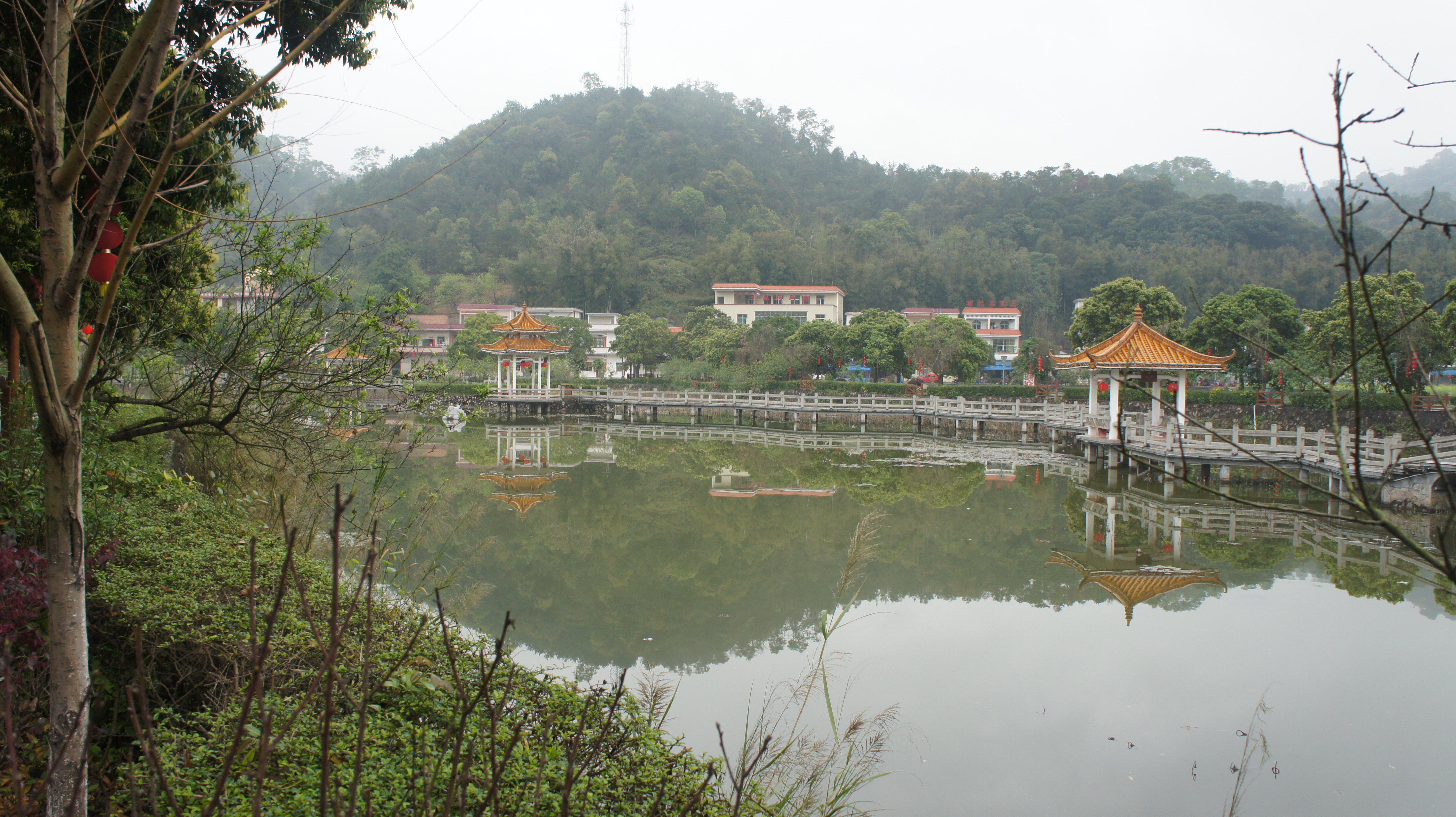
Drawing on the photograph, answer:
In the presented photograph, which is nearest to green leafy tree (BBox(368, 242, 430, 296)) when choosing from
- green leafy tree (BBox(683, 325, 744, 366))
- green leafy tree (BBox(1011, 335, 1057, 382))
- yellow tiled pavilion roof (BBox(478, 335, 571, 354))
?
yellow tiled pavilion roof (BBox(478, 335, 571, 354))

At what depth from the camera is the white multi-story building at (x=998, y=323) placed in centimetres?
3797

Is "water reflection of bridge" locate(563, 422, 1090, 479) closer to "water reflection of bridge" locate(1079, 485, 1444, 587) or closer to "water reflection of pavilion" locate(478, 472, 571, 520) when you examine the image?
"water reflection of bridge" locate(1079, 485, 1444, 587)

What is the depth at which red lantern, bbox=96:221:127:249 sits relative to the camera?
3100mm

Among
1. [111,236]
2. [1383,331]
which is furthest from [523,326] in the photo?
[111,236]

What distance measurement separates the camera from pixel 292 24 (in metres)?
4.93

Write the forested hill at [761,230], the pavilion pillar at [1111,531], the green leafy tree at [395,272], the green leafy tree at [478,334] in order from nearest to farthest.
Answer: the pavilion pillar at [1111,531] < the green leafy tree at [478,334] < the forested hill at [761,230] < the green leafy tree at [395,272]

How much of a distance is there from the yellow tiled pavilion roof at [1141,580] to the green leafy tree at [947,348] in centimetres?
1878

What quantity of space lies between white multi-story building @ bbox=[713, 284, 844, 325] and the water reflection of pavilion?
26.5m

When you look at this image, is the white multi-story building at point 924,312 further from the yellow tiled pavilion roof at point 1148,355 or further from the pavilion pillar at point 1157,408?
the yellow tiled pavilion roof at point 1148,355

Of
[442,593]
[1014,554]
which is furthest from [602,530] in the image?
[1014,554]

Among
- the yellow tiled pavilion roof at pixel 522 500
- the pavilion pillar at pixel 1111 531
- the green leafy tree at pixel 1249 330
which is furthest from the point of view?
the green leafy tree at pixel 1249 330

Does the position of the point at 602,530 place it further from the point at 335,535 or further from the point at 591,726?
the point at 335,535

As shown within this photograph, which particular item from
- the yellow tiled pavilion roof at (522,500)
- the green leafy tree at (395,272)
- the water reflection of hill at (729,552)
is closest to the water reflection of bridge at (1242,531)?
the water reflection of hill at (729,552)

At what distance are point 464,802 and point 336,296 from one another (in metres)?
4.17
